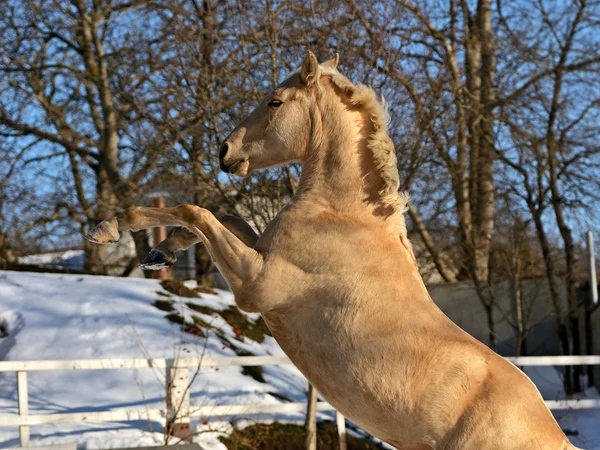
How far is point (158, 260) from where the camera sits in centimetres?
379

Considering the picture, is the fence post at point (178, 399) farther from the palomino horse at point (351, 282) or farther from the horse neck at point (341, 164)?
the horse neck at point (341, 164)

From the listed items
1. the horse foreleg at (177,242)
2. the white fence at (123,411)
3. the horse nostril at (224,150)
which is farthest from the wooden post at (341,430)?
the horse nostril at (224,150)

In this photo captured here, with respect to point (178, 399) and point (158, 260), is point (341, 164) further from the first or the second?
point (178, 399)

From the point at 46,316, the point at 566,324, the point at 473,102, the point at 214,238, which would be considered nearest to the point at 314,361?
the point at 214,238

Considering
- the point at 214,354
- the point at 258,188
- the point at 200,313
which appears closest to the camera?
the point at 258,188

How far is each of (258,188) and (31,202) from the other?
10.6 m

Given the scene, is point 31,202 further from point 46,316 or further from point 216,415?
point 216,415

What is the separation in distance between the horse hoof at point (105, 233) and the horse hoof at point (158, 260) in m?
0.19

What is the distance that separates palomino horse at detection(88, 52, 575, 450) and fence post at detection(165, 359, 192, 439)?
5579 millimetres

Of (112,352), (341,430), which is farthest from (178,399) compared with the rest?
(112,352)

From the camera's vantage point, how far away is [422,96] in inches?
387

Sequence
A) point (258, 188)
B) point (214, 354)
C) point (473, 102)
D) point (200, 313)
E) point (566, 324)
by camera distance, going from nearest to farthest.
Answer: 1. point (258, 188)
2. point (214, 354)
3. point (200, 313)
4. point (473, 102)
5. point (566, 324)

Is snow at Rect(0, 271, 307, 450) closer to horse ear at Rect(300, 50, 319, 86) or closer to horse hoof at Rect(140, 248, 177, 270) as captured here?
horse hoof at Rect(140, 248, 177, 270)

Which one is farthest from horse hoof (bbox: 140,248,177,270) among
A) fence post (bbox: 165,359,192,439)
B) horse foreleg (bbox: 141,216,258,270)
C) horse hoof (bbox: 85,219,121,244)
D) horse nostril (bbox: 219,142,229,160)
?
fence post (bbox: 165,359,192,439)
